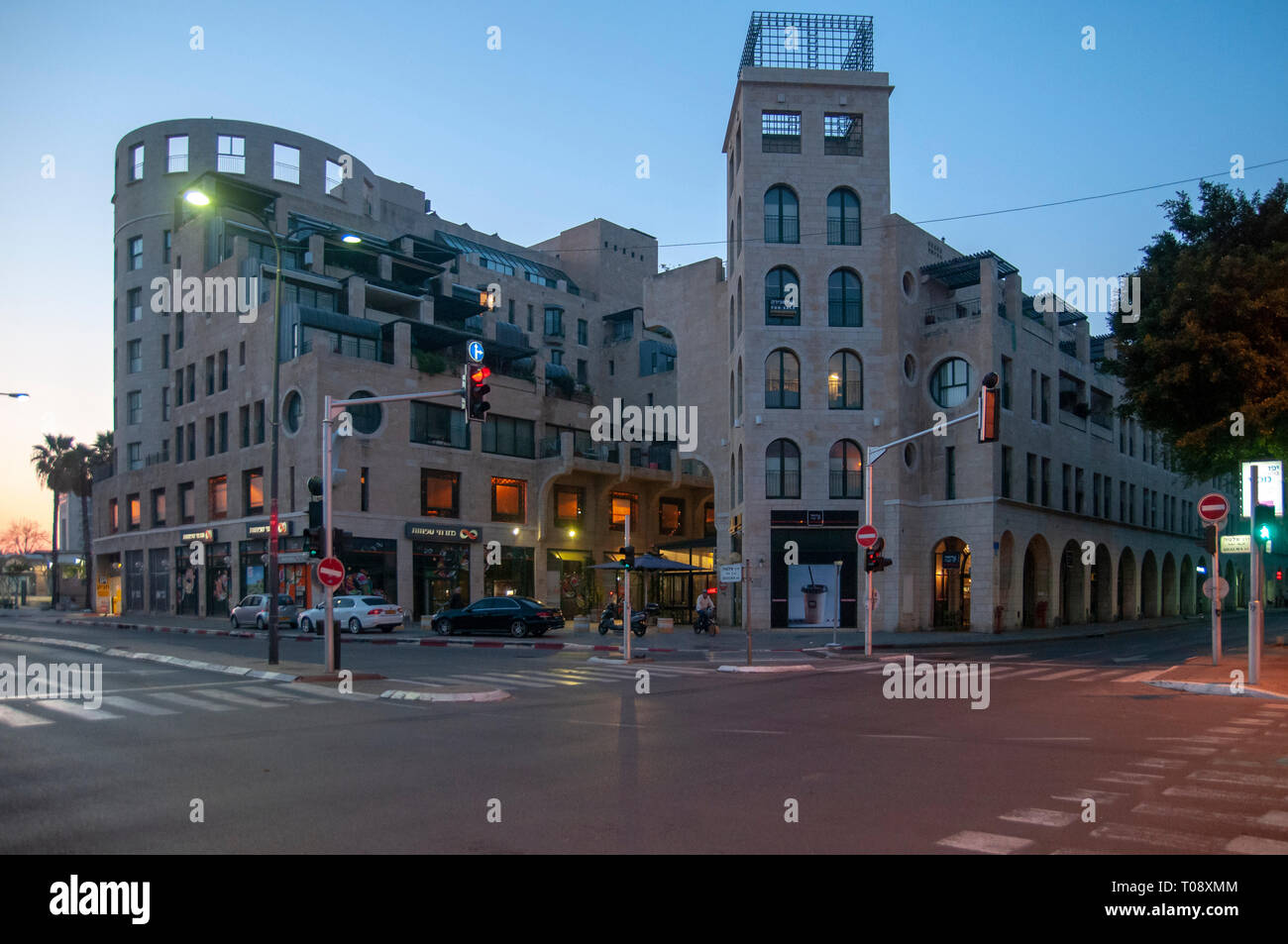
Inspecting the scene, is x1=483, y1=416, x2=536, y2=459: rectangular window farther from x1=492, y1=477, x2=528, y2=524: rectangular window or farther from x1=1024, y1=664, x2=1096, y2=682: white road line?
x1=1024, y1=664, x2=1096, y2=682: white road line

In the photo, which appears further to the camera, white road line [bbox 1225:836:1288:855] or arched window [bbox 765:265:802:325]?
arched window [bbox 765:265:802:325]

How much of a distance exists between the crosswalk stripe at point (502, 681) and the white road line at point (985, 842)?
12.3m

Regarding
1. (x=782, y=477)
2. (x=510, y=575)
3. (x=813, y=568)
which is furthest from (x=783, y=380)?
(x=510, y=575)

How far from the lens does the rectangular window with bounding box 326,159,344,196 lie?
205ft

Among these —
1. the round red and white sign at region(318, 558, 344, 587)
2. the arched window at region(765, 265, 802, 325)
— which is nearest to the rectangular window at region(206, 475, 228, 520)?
the arched window at region(765, 265, 802, 325)

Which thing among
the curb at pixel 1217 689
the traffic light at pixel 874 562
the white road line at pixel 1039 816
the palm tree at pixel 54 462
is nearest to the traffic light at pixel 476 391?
the white road line at pixel 1039 816

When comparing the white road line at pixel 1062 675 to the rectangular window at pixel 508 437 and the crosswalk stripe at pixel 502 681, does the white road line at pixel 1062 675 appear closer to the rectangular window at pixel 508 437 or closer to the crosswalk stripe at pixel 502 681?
the crosswalk stripe at pixel 502 681

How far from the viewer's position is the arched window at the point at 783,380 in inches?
1532

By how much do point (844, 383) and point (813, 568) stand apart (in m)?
7.89

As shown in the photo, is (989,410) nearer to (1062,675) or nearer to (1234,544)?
(1062,675)

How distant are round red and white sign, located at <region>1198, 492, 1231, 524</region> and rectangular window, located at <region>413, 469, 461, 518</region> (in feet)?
114
